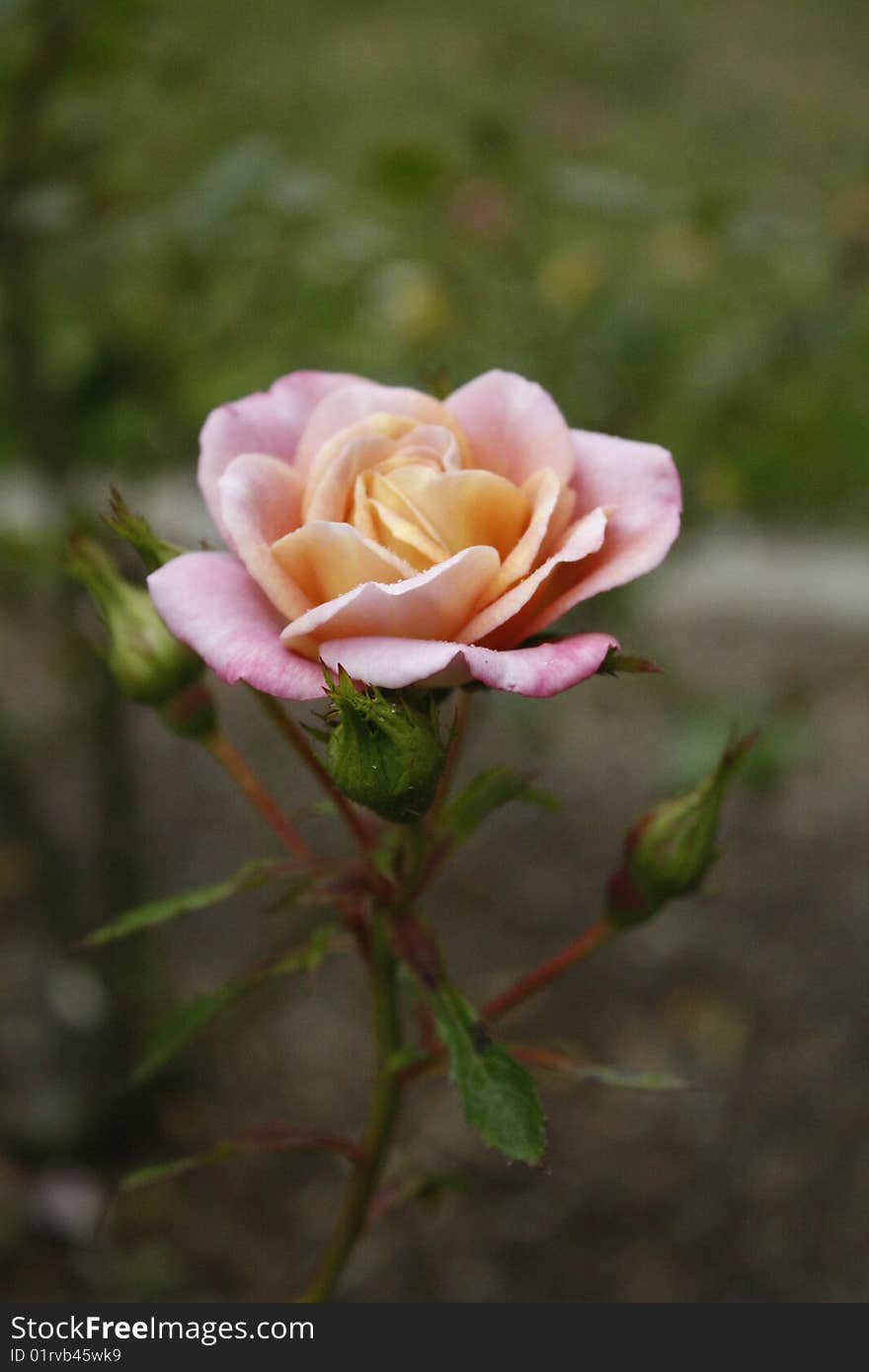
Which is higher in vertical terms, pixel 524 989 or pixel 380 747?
pixel 380 747

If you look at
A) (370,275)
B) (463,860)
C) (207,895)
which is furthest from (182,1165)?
(463,860)

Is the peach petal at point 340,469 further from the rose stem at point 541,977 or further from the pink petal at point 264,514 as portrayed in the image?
the rose stem at point 541,977

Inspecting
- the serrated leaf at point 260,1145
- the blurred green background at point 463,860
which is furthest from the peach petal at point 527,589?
the blurred green background at point 463,860

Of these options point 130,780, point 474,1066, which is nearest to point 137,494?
point 130,780

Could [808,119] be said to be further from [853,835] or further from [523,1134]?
[523,1134]

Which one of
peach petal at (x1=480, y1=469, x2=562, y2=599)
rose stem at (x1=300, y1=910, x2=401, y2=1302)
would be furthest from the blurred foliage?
rose stem at (x1=300, y1=910, x2=401, y2=1302)

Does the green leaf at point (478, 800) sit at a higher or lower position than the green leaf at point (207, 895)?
higher

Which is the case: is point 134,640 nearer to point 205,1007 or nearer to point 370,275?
point 205,1007
